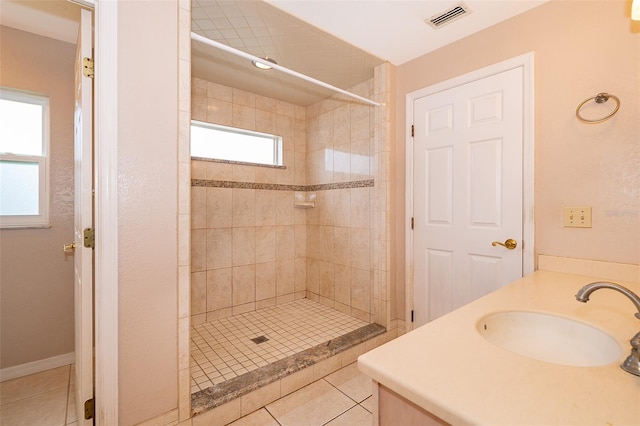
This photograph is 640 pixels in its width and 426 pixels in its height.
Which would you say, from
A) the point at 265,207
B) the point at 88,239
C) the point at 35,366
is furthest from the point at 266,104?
the point at 35,366

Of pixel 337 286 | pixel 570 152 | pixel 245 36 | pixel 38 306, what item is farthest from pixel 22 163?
pixel 570 152

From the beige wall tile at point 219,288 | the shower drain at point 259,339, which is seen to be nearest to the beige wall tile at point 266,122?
the beige wall tile at point 219,288

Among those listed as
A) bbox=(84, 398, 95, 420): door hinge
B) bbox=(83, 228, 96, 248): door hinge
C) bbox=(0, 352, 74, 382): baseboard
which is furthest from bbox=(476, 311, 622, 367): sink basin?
bbox=(0, 352, 74, 382): baseboard

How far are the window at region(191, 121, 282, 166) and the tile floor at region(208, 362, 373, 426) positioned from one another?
2.23 m

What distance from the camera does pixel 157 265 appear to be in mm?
1325

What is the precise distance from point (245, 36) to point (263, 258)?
213cm

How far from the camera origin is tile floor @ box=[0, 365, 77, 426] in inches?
62.6

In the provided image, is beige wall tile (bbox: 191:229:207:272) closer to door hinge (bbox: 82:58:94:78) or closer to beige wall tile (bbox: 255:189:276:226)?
beige wall tile (bbox: 255:189:276:226)

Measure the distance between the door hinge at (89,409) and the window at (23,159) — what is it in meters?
1.42

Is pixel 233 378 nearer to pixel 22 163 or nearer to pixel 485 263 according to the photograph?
pixel 485 263

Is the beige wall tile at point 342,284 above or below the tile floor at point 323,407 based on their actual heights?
above

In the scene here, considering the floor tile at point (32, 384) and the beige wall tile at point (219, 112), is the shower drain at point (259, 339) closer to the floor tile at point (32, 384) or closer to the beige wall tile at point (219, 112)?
the floor tile at point (32, 384)

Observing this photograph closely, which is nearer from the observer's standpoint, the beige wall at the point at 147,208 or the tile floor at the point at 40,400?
the beige wall at the point at 147,208

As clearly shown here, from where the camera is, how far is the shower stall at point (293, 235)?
2.43 m
